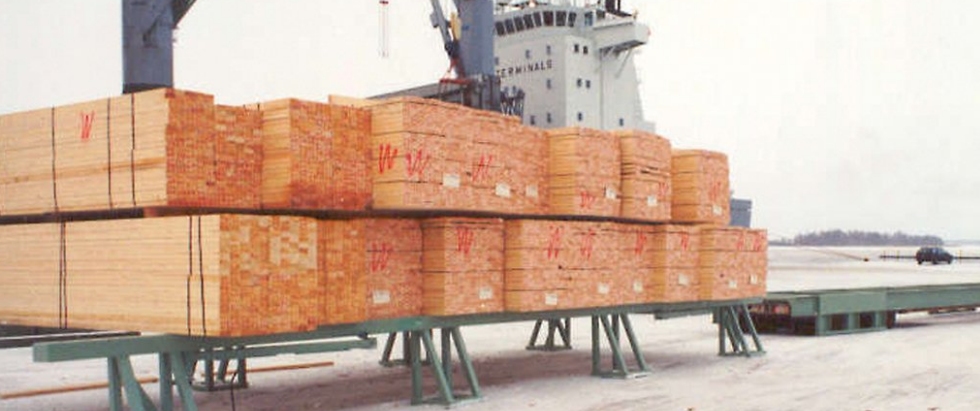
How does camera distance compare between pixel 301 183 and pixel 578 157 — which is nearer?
pixel 301 183

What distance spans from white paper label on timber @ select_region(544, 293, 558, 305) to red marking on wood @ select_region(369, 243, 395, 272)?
221 cm

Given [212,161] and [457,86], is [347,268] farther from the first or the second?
[457,86]

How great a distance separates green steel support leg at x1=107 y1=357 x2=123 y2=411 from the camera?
879 cm

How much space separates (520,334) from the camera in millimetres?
19406

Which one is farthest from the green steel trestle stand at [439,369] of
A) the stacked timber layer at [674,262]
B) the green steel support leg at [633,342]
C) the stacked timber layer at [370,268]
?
the stacked timber layer at [674,262]

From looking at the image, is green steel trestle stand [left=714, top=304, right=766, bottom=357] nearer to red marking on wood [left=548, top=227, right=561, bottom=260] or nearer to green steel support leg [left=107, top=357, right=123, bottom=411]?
red marking on wood [left=548, top=227, right=561, bottom=260]

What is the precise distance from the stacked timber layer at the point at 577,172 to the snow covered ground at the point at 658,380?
7.17 feet

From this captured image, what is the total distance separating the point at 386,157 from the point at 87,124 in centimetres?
280

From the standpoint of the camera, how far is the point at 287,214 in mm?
9930

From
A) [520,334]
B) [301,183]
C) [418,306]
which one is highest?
[301,183]

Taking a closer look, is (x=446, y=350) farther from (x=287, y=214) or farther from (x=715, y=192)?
(x=715, y=192)

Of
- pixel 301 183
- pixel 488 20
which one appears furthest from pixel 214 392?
pixel 488 20

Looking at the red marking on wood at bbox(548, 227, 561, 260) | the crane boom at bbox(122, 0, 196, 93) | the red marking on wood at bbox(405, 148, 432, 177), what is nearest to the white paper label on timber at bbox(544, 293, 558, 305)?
the red marking on wood at bbox(548, 227, 561, 260)

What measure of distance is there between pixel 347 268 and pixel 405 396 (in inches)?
101
